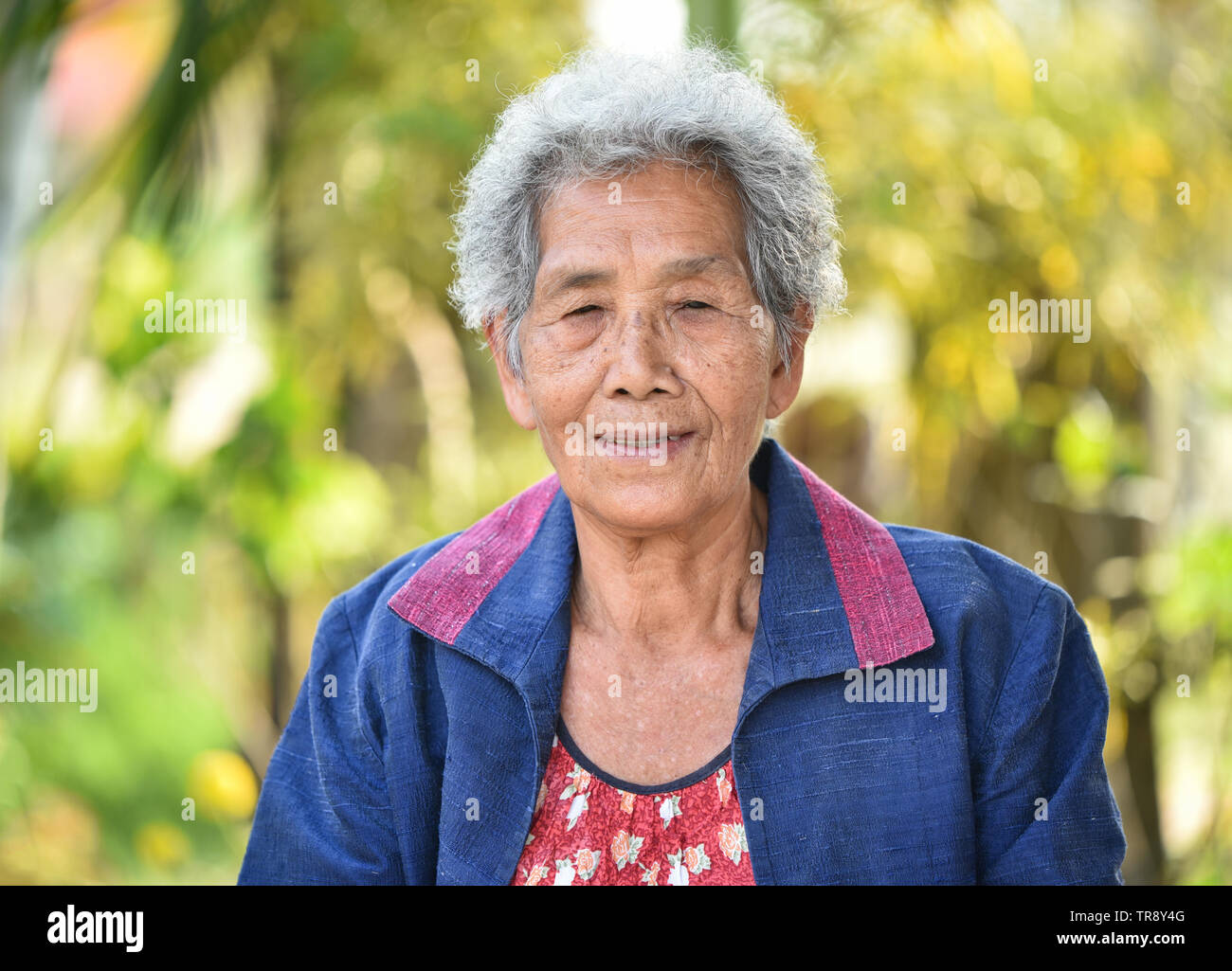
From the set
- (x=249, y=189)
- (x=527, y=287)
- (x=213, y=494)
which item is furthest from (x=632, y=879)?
(x=249, y=189)

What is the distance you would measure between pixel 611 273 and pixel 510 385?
32 cm

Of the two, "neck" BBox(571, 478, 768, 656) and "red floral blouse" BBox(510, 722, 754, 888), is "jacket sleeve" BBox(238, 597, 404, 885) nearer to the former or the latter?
"red floral blouse" BBox(510, 722, 754, 888)

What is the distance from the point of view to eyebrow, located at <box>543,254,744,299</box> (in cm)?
164

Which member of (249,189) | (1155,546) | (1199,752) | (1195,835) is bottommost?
(1195,835)

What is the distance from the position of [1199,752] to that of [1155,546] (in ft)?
2.33

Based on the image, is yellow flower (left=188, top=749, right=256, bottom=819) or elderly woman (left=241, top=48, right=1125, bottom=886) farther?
yellow flower (left=188, top=749, right=256, bottom=819)

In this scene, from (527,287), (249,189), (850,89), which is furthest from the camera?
(249,189)

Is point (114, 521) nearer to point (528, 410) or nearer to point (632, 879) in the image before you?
point (528, 410)

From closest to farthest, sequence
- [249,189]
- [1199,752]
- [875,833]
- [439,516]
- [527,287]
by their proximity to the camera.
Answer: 1. [875,833]
2. [527,287]
3. [1199,752]
4. [249,189]
5. [439,516]

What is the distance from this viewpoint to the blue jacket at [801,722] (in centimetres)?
160

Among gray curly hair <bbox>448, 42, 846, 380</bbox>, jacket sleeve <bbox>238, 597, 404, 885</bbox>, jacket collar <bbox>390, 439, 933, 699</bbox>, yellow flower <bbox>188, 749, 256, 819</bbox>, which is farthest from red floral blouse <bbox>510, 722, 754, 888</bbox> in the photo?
yellow flower <bbox>188, 749, 256, 819</bbox>

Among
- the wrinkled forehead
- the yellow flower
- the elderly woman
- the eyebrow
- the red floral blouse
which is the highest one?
the wrinkled forehead

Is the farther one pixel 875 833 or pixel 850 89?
pixel 850 89

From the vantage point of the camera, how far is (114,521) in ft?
12.9
